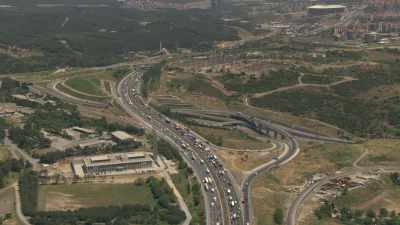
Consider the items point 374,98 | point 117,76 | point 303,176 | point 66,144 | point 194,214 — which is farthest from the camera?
point 117,76

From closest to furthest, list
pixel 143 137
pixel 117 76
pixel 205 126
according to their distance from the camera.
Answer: pixel 143 137
pixel 205 126
pixel 117 76

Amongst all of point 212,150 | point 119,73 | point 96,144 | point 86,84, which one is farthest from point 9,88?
point 212,150

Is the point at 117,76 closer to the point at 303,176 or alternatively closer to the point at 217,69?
the point at 217,69

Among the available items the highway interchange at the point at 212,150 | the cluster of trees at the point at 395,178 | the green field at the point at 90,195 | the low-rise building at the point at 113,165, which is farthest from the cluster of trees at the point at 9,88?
the cluster of trees at the point at 395,178

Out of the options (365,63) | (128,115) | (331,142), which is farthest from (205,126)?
(365,63)

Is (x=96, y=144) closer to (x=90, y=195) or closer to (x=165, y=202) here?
(x=90, y=195)

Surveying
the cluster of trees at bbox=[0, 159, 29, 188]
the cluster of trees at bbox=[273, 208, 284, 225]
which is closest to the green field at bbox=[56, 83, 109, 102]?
the cluster of trees at bbox=[0, 159, 29, 188]
